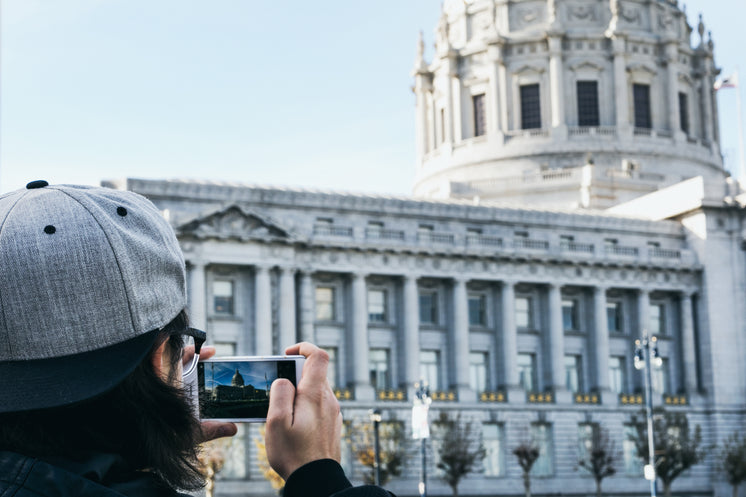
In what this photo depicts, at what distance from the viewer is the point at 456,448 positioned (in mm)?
66500

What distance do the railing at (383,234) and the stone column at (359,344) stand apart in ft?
7.31

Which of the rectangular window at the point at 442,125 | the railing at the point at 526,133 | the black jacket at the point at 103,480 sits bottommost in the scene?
the black jacket at the point at 103,480

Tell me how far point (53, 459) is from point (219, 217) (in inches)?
2514

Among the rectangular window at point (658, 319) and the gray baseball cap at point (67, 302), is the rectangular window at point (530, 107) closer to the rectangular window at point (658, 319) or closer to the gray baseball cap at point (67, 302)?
the rectangular window at point (658, 319)

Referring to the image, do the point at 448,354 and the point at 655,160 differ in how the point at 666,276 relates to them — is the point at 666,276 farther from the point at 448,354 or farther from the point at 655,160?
the point at 655,160

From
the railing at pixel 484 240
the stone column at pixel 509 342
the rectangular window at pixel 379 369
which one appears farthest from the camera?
the railing at pixel 484 240

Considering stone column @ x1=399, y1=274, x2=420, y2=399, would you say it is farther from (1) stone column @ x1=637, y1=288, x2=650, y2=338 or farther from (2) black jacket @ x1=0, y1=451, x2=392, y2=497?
(2) black jacket @ x1=0, y1=451, x2=392, y2=497

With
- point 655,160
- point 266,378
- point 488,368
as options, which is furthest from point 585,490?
point 266,378

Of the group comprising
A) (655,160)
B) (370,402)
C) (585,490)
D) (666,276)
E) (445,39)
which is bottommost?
(585,490)

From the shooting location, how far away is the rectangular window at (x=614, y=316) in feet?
257

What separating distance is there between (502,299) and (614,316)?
7.91m

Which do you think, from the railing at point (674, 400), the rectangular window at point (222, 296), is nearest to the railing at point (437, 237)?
the rectangular window at point (222, 296)

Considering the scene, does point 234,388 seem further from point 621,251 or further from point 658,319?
point 658,319

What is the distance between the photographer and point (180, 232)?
213ft
